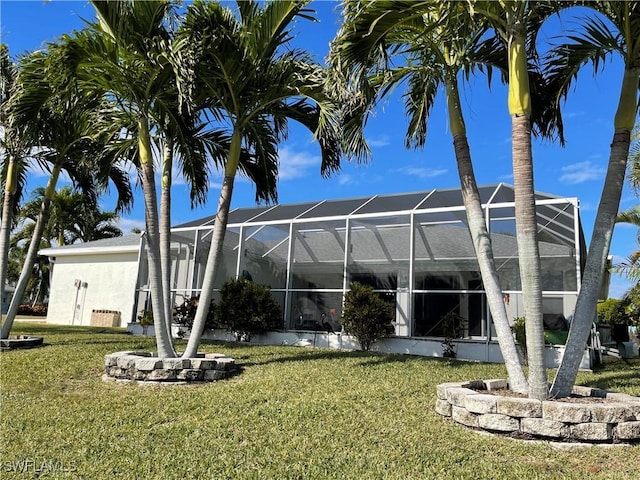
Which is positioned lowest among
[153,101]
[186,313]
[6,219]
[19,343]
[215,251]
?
[19,343]

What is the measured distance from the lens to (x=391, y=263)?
1345cm

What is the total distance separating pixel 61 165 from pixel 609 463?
35.5ft

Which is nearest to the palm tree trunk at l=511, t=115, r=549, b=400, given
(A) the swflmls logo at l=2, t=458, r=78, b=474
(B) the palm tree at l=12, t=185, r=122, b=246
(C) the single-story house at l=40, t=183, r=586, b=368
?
(A) the swflmls logo at l=2, t=458, r=78, b=474

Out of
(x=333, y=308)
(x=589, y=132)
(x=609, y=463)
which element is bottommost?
(x=609, y=463)

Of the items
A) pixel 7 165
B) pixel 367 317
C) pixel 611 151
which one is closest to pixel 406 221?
pixel 367 317

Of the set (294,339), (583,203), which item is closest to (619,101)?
(583,203)

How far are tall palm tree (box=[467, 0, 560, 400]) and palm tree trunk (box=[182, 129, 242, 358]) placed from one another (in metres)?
4.22

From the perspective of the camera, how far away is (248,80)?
7.09 meters

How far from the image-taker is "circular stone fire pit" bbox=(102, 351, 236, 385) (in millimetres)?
6406

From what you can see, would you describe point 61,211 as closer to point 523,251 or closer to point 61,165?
point 61,165

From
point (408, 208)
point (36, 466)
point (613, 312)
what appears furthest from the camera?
point (613, 312)

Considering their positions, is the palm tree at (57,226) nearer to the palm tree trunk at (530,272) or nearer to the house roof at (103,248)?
the house roof at (103,248)

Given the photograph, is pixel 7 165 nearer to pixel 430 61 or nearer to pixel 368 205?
pixel 368 205

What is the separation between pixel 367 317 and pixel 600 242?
6022 mm
